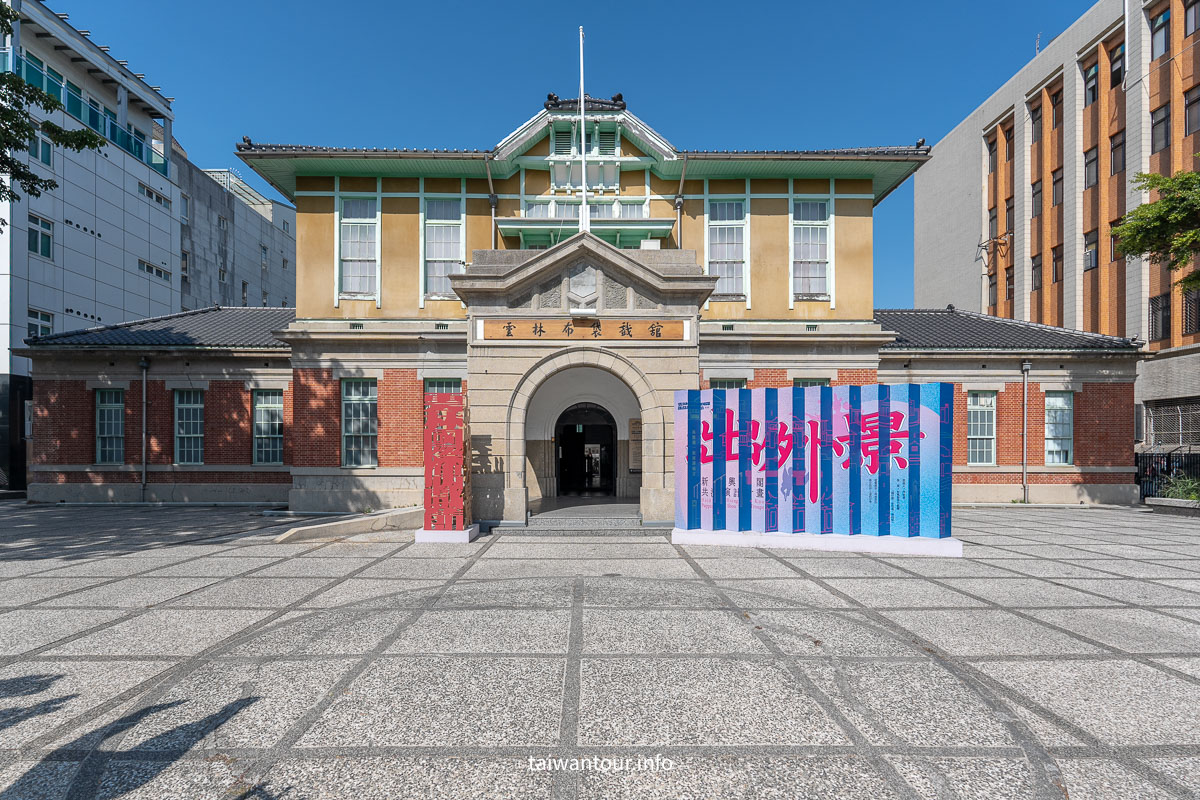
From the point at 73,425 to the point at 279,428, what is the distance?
7.42m

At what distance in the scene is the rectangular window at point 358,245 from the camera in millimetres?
18641

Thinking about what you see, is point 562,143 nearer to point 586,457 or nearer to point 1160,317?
point 586,457

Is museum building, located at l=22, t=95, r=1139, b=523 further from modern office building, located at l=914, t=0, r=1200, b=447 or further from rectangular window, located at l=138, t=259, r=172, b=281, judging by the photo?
rectangular window, located at l=138, t=259, r=172, b=281

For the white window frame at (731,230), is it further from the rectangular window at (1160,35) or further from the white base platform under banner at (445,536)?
the rectangular window at (1160,35)

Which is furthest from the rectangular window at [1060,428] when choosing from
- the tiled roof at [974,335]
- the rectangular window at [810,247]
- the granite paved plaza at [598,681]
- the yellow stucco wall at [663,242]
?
the granite paved plaza at [598,681]

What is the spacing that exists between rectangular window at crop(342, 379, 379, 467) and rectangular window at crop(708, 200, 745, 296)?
487 inches

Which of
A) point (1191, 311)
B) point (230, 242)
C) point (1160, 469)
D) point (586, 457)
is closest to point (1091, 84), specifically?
point (1191, 311)

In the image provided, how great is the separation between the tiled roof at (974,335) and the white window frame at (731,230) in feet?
19.4

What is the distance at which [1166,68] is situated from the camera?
86.7ft

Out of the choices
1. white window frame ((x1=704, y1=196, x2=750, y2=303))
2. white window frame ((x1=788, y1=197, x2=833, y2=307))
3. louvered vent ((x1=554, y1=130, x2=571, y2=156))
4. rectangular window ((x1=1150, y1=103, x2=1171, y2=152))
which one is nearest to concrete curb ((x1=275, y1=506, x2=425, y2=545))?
white window frame ((x1=704, y1=196, x2=750, y2=303))

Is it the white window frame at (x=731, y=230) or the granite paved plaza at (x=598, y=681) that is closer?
the granite paved plaza at (x=598, y=681)

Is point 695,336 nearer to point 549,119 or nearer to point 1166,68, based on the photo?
point 549,119

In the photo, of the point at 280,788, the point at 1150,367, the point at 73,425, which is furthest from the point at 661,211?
the point at 1150,367

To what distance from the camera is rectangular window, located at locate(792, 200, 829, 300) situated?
18.8 metres
